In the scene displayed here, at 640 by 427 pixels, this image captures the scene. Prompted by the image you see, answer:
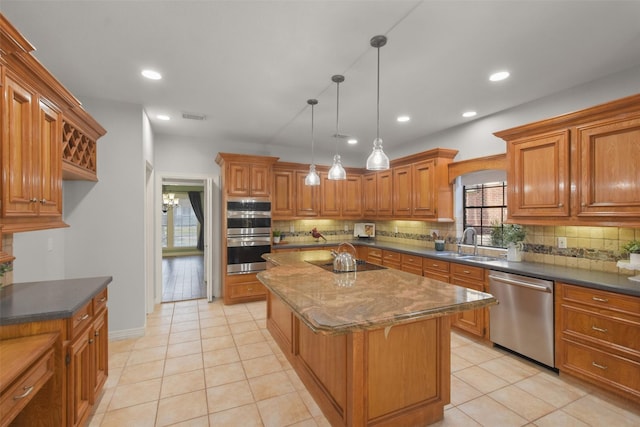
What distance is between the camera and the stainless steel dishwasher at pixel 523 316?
106 inches

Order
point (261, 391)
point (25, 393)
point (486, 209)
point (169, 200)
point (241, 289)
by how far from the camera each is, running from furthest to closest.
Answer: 1. point (169, 200)
2. point (241, 289)
3. point (486, 209)
4. point (261, 391)
5. point (25, 393)

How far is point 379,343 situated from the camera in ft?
6.08

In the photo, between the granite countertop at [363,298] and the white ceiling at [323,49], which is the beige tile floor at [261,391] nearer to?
the granite countertop at [363,298]

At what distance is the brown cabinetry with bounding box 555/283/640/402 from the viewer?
2.20 metres

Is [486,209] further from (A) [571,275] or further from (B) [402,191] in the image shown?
(A) [571,275]

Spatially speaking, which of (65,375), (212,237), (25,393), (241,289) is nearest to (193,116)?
(212,237)

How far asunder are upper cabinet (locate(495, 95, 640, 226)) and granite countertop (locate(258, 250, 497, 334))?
157 cm

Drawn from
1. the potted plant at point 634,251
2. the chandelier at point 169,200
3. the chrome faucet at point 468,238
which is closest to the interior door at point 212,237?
the chrome faucet at point 468,238

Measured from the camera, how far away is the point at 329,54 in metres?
2.43

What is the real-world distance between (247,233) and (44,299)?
3049 mm

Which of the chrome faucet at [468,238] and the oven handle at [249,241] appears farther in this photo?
the oven handle at [249,241]

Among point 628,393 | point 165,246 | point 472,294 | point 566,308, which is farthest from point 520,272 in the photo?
point 165,246

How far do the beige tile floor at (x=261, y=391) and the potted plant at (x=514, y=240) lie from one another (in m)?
1.09

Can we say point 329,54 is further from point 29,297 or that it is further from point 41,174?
point 29,297
